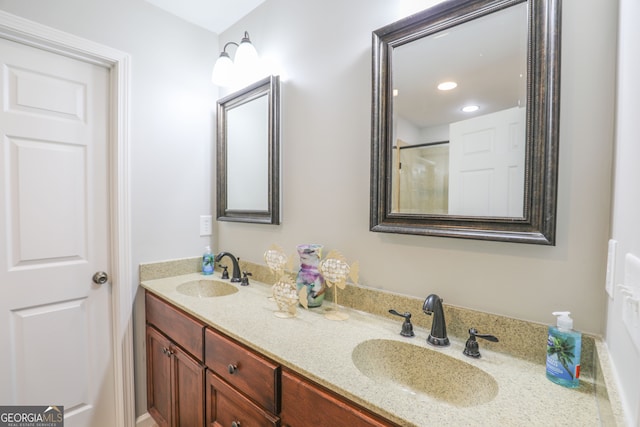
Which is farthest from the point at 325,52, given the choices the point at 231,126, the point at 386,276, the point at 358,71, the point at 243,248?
the point at 243,248

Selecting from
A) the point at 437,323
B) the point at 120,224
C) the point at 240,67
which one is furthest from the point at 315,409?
the point at 240,67

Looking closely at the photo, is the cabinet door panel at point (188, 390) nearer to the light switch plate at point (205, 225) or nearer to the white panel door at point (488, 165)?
the light switch plate at point (205, 225)

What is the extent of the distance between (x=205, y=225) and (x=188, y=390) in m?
0.99

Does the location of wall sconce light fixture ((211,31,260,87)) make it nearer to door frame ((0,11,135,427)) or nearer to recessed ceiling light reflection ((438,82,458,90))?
door frame ((0,11,135,427))

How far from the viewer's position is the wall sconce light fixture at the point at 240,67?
162 centimetres

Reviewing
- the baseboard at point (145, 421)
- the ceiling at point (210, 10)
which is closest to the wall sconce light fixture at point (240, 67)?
the ceiling at point (210, 10)

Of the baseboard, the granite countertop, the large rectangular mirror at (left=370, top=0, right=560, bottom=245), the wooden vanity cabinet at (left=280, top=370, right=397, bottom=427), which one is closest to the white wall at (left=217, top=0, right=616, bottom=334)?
the large rectangular mirror at (left=370, top=0, right=560, bottom=245)

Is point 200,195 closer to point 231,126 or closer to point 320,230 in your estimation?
point 231,126

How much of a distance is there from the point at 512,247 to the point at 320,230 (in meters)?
0.78

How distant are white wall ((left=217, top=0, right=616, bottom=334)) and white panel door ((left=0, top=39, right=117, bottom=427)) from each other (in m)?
0.75

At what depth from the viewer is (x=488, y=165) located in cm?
95

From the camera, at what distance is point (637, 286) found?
0.49m

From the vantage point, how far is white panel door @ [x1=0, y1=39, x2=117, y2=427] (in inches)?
53.0

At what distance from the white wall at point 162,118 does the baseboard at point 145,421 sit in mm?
32
